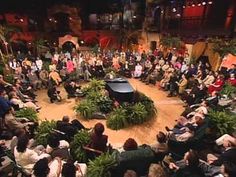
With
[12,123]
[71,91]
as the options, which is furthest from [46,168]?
[71,91]

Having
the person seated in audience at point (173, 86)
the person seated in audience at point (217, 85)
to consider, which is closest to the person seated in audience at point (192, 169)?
the person seated in audience at point (217, 85)

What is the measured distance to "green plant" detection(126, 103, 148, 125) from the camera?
28.0 feet

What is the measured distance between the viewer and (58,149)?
16.4 feet

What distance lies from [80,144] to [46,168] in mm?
1607

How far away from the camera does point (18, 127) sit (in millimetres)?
6363

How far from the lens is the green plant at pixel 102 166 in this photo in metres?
4.65

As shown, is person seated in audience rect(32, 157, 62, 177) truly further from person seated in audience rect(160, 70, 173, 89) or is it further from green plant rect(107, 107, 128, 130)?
person seated in audience rect(160, 70, 173, 89)

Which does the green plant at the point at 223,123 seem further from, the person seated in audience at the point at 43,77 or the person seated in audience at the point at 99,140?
the person seated in audience at the point at 43,77

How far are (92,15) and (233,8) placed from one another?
12928 millimetres

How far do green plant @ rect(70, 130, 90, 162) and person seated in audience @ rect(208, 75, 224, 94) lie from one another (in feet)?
19.1

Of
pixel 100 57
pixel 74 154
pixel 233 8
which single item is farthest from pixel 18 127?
pixel 233 8

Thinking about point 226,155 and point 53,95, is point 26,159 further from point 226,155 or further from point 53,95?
point 53,95

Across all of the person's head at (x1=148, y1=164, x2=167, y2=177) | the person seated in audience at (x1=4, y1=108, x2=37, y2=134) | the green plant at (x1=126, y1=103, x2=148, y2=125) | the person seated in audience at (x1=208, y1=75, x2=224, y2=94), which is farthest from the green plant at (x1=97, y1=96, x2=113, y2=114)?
the person's head at (x1=148, y1=164, x2=167, y2=177)

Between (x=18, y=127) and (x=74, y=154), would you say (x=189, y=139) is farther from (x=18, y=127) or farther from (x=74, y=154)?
(x=18, y=127)
